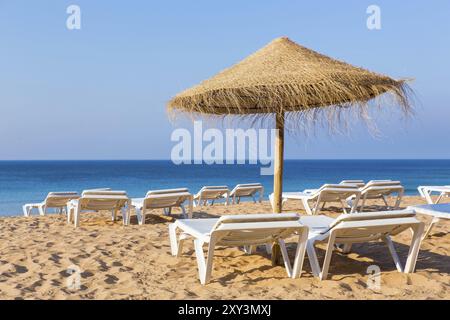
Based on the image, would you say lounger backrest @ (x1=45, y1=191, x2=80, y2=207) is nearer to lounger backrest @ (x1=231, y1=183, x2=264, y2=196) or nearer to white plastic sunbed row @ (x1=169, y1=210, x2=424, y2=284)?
lounger backrest @ (x1=231, y1=183, x2=264, y2=196)

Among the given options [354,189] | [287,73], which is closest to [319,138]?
[287,73]

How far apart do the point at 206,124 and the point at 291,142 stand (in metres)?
1.01

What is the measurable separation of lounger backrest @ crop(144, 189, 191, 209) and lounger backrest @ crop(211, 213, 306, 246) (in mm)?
3856

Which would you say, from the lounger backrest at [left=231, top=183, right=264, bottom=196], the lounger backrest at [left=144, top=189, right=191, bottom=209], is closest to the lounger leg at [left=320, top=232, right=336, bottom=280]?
the lounger backrest at [left=144, top=189, right=191, bottom=209]

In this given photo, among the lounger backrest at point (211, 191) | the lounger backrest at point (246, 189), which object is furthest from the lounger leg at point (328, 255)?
the lounger backrest at point (246, 189)

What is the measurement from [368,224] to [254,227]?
101cm

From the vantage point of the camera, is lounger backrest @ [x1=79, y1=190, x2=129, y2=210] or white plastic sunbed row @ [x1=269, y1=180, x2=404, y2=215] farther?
white plastic sunbed row @ [x1=269, y1=180, x2=404, y2=215]

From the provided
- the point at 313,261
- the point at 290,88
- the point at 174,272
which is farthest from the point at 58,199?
the point at 290,88

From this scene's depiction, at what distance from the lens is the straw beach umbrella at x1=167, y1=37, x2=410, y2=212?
13.1 feet

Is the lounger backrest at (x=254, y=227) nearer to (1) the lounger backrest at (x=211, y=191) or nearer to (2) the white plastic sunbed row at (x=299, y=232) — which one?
(2) the white plastic sunbed row at (x=299, y=232)

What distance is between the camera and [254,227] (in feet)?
12.7

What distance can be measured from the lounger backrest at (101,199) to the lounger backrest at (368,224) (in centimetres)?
455
